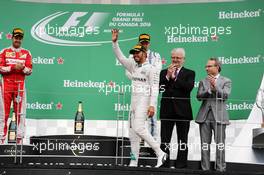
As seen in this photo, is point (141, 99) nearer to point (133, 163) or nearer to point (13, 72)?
point (133, 163)

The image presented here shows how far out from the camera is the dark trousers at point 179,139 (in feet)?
26.0

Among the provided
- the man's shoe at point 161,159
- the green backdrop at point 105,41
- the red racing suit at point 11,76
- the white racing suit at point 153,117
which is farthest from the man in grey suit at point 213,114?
the red racing suit at point 11,76

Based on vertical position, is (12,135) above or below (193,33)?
below

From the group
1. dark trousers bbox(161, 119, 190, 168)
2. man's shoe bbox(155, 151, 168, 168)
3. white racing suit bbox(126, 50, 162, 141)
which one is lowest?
man's shoe bbox(155, 151, 168, 168)

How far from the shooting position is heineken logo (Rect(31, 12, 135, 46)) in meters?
10.6

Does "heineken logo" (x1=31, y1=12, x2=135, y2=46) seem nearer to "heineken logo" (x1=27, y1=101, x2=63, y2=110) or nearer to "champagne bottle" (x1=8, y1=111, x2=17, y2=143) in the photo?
"heineken logo" (x1=27, y1=101, x2=63, y2=110)

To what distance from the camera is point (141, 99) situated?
26.2 ft

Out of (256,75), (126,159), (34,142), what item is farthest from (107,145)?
(256,75)

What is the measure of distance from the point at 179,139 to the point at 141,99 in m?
0.59

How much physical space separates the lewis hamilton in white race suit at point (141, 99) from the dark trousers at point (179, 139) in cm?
17

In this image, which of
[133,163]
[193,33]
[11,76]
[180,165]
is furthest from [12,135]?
[193,33]

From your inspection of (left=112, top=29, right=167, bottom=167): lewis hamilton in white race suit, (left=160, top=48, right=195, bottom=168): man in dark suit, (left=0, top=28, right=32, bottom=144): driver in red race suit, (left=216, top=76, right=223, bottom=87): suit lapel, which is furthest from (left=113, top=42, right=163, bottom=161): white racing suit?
(left=0, top=28, right=32, bottom=144): driver in red race suit

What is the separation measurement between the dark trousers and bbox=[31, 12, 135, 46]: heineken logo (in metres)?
2.73

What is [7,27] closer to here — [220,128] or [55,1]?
[55,1]
